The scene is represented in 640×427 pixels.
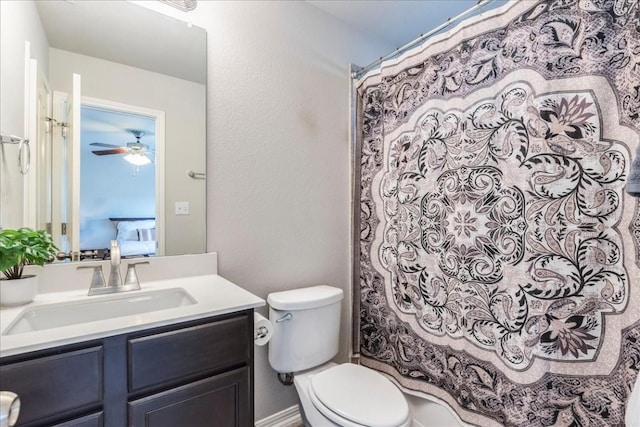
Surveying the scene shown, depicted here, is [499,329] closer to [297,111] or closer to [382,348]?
[382,348]

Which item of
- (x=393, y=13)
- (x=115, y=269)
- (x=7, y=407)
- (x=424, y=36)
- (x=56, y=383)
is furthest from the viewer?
(x=393, y=13)

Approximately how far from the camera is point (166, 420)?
88 centimetres

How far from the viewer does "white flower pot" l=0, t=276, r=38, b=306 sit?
97cm

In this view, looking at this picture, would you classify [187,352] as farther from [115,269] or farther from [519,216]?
[519,216]

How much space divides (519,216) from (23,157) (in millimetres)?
1819

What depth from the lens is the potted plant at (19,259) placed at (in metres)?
0.93

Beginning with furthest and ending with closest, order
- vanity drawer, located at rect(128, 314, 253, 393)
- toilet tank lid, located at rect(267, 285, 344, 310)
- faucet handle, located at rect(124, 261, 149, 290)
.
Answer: toilet tank lid, located at rect(267, 285, 344, 310)
faucet handle, located at rect(124, 261, 149, 290)
vanity drawer, located at rect(128, 314, 253, 393)

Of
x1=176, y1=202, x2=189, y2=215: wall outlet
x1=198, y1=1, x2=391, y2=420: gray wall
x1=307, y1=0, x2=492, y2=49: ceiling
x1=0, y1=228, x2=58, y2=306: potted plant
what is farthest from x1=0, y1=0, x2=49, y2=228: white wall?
x1=307, y1=0, x2=492, y2=49: ceiling

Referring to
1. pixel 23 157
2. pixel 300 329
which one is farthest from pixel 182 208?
pixel 300 329

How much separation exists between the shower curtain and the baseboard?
593 mm

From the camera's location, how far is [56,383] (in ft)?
2.44

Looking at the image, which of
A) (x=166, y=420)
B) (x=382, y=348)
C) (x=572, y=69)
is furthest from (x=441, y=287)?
(x=166, y=420)

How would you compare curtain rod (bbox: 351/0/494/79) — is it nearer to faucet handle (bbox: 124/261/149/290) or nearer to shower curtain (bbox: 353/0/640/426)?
shower curtain (bbox: 353/0/640/426)

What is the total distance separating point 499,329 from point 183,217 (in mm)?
1412
